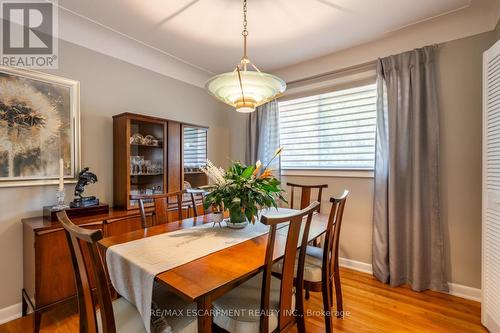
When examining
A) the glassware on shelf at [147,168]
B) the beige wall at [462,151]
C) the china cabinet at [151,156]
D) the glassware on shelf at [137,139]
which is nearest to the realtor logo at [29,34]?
the china cabinet at [151,156]

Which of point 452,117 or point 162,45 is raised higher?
point 162,45

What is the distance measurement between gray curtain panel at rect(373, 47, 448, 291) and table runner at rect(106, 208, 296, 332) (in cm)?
157

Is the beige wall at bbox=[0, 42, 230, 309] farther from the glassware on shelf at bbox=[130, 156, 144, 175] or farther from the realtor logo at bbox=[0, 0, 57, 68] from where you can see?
the glassware on shelf at bbox=[130, 156, 144, 175]

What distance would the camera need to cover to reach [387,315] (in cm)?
202

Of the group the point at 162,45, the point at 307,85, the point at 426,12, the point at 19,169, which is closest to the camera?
the point at 19,169

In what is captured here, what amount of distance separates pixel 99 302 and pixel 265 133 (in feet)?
9.25

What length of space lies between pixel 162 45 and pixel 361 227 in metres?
3.07

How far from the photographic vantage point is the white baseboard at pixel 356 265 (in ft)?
9.15

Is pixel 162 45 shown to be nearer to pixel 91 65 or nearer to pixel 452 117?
pixel 91 65

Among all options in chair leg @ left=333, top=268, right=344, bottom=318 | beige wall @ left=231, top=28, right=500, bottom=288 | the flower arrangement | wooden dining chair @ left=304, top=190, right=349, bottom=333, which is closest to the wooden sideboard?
the flower arrangement

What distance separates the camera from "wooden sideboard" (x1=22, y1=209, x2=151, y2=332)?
1788mm

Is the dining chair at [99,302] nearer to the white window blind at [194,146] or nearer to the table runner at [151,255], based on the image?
the table runner at [151,255]

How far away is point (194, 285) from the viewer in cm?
99

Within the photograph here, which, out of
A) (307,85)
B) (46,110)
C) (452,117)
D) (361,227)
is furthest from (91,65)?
(452,117)
